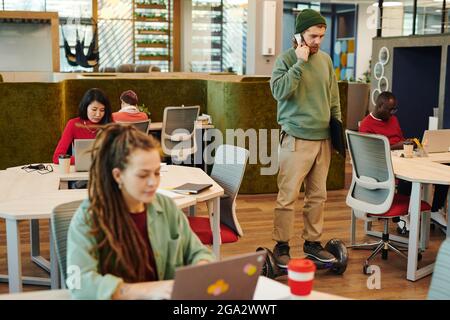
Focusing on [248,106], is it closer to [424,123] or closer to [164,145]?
[164,145]

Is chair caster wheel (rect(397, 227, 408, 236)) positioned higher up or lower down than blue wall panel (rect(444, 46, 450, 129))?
lower down

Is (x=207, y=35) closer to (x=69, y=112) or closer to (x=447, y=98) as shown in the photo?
(x=447, y=98)

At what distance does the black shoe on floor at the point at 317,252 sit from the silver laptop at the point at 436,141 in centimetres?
141

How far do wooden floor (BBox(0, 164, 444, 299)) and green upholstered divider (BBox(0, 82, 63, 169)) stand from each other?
121cm

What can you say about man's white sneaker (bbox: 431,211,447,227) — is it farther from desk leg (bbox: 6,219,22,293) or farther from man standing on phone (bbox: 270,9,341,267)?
desk leg (bbox: 6,219,22,293)

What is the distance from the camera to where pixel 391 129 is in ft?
17.8

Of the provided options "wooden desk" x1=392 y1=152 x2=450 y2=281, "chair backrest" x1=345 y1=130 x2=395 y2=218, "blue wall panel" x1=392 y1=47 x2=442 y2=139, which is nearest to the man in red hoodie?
"wooden desk" x1=392 y1=152 x2=450 y2=281

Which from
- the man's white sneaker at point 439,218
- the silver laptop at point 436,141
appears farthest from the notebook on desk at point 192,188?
the man's white sneaker at point 439,218

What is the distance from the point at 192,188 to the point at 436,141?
8.43 ft

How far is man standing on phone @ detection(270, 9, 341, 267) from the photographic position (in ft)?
13.0

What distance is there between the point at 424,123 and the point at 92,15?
26.0ft

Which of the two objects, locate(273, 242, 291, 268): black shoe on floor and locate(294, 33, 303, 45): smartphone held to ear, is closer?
locate(294, 33, 303, 45): smartphone held to ear

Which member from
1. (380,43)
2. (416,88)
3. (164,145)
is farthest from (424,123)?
(164,145)

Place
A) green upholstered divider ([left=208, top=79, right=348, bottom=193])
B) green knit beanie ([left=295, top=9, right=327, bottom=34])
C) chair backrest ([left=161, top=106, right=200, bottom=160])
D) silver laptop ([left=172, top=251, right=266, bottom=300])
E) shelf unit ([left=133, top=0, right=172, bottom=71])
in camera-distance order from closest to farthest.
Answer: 1. silver laptop ([left=172, top=251, right=266, bottom=300])
2. green knit beanie ([left=295, top=9, right=327, bottom=34])
3. green upholstered divider ([left=208, top=79, right=348, bottom=193])
4. chair backrest ([left=161, top=106, right=200, bottom=160])
5. shelf unit ([left=133, top=0, right=172, bottom=71])
